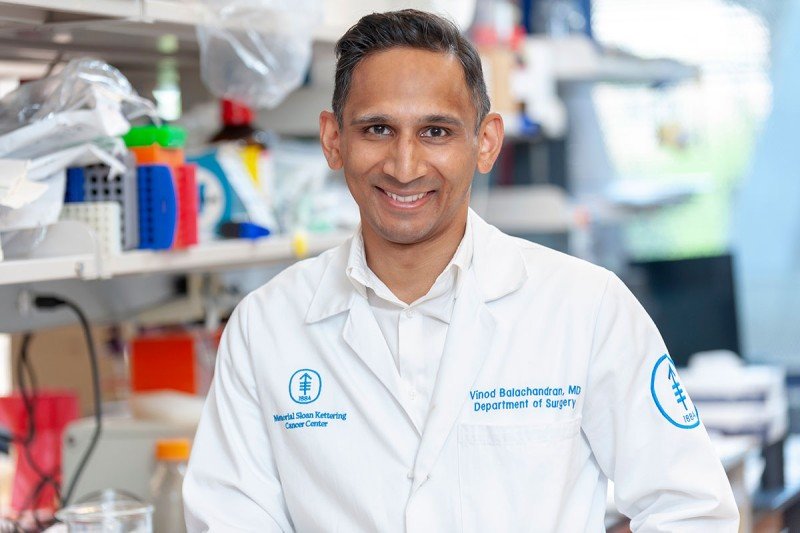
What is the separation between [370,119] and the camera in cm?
151

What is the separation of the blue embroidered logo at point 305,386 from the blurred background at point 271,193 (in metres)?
0.34

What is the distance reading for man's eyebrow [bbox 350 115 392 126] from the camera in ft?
4.91

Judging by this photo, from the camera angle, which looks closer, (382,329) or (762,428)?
(382,329)

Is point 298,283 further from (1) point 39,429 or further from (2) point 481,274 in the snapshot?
(1) point 39,429

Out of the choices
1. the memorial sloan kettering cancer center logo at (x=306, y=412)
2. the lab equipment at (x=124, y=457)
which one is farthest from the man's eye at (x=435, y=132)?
the lab equipment at (x=124, y=457)

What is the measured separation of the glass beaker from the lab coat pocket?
57cm

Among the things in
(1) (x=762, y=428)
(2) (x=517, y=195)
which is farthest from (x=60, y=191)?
(2) (x=517, y=195)

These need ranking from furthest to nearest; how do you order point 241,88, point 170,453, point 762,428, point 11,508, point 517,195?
point 517,195 → point 762,428 → point 11,508 → point 241,88 → point 170,453

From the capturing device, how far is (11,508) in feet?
7.73

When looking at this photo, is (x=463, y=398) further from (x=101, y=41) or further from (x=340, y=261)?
(x=101, y=41)

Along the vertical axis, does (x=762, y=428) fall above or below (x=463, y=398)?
below

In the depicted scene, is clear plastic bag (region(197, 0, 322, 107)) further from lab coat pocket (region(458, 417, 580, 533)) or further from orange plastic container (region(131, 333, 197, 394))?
lab coat pocket (region(458, 417, 580, 533))

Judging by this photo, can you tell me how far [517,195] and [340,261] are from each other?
2.67 meters

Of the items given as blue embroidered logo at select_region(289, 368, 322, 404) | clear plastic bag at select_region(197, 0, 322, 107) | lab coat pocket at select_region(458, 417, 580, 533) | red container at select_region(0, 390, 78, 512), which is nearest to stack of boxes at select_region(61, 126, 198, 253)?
clear plastic bag at select_region(197, 0, 322, 107)
